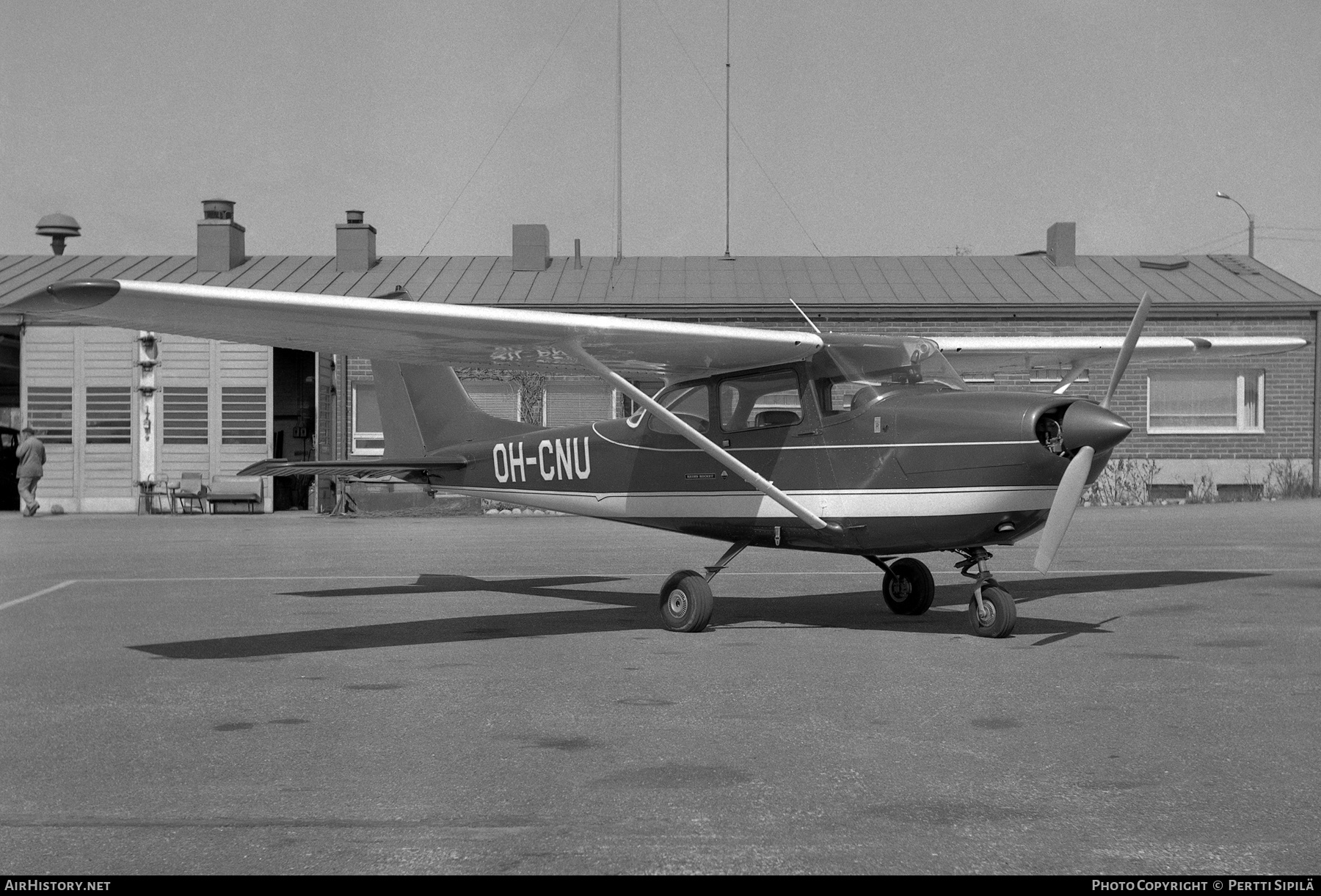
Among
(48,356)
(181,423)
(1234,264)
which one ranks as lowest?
(181,423)

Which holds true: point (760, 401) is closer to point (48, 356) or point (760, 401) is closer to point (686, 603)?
point (686, 603)

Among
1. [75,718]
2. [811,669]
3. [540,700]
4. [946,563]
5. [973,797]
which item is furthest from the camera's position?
[946,563]

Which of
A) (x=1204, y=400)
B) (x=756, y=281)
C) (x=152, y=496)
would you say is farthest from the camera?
(x=756, y=281)

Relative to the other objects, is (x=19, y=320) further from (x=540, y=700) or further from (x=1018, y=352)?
(x=540, y=700)

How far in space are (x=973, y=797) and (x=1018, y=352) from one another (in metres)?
7.98

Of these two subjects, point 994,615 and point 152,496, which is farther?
point 152,496

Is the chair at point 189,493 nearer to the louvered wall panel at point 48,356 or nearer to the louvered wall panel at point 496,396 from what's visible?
the louvered wall panel at point 48,356

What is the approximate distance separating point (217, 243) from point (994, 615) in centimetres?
3035

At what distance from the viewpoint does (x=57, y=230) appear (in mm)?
38594

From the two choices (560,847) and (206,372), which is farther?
(206,372)

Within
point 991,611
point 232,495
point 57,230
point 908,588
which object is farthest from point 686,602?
point 57,230

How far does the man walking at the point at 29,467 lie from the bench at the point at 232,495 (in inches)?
137

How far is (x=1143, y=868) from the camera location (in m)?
3.72
